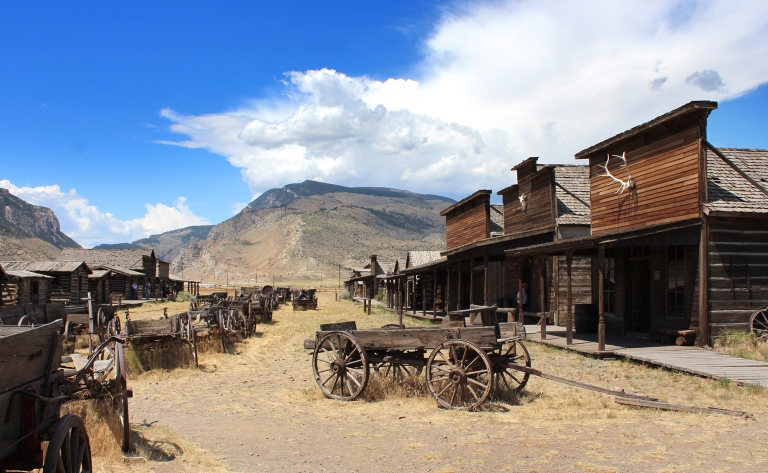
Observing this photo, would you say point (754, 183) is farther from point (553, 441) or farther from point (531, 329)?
point (553, 441)

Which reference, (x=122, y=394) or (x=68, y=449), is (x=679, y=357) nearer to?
(x=122, y=394)

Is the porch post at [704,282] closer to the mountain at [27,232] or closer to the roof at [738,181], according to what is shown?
the roof at [738,181]

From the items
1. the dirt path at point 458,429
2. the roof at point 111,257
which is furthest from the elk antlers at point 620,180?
the roof at point 111,257

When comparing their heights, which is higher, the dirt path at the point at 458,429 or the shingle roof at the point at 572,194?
the shingle roof at the point at 572,194

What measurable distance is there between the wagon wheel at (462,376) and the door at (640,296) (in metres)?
9.21

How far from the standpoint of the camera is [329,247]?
12581cm

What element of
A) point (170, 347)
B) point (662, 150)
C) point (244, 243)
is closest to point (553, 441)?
point (170, 347)

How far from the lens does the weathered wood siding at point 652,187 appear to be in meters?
12.8

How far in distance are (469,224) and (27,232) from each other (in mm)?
125200

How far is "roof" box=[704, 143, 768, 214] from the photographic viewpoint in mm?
12555

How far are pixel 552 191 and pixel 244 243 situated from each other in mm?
136512

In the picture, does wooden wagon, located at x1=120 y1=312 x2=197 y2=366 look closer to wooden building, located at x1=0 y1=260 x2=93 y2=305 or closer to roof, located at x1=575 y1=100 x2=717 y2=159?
roof, located at x1=575 y1=100 x2=717 y2=159

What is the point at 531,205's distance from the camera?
21.4m

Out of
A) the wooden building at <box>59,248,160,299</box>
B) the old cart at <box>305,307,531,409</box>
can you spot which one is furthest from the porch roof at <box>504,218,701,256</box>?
the wooden building at <box>59,248,160,299</box>
